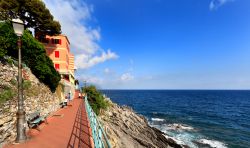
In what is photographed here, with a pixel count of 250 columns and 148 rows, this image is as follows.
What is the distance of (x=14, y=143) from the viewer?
8.81m

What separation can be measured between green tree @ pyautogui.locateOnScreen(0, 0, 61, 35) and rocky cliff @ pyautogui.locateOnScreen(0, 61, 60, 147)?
12520 millimetres

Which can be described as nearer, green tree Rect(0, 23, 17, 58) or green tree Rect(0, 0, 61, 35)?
green tree Rect(0, 23, 17, 58)

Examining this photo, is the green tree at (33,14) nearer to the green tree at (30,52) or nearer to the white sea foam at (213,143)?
the green tree at (30,52)

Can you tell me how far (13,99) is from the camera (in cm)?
1094

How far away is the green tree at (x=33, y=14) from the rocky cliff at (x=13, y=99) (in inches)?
493

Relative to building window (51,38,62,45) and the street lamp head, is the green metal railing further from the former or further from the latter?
building window (51,38,62,45)

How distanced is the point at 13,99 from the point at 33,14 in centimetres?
1880

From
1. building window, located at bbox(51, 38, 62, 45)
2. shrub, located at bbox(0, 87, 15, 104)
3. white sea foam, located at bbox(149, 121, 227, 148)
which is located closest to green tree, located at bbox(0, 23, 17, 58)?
shrub, located at bbox(0, 87, 15, 104)

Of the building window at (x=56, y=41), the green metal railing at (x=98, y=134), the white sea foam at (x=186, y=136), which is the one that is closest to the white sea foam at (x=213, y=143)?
the white sea foam at (x=186, y=136)

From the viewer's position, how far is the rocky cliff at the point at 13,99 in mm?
9379

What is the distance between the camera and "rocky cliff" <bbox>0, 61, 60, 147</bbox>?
9379 millimetres

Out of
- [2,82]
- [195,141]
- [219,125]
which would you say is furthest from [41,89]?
[219,125]

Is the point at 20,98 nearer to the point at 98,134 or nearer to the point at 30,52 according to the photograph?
the point at 98,134

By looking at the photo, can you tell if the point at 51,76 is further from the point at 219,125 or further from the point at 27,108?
the point at 219,125
